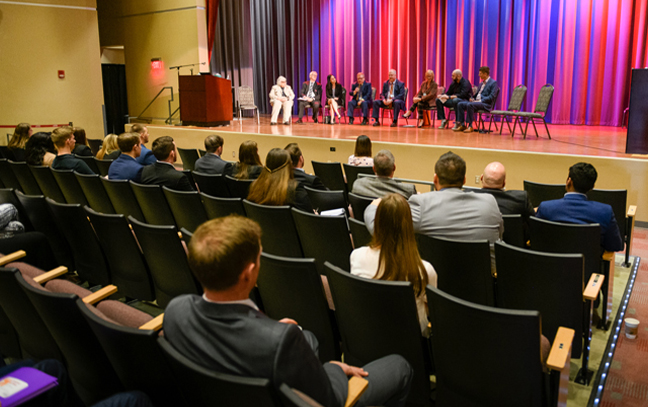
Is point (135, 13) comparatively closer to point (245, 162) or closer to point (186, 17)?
point (186, 17)

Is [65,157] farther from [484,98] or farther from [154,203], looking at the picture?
[484,98]

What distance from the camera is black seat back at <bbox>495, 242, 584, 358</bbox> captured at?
2.25 meters

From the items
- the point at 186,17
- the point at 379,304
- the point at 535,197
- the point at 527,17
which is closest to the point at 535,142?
the point at 535,197

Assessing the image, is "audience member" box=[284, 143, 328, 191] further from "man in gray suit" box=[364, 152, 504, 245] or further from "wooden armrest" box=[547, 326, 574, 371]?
"wooden armrest" box=[547, 326, 574, 371]

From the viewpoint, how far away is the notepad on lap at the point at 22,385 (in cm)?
140

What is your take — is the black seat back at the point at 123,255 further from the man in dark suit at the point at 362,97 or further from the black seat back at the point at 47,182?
the man in dark suit at the point at 362,97

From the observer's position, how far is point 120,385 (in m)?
1.78

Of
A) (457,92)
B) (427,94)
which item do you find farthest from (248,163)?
(427,94)

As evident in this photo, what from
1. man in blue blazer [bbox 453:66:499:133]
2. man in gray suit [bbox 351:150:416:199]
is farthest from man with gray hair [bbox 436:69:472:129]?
man in gray suit [bbox 351:150:416:199]

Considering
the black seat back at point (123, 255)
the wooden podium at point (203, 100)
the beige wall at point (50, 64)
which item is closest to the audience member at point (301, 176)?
the black seat back at point (123, 255)

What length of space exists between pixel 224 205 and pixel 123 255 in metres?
0.79

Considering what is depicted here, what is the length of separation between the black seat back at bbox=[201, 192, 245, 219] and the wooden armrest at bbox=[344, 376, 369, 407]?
2.10 m

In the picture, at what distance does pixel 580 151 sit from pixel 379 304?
5308 mm

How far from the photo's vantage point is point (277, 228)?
330 cm
